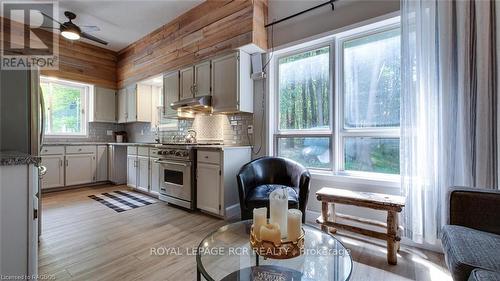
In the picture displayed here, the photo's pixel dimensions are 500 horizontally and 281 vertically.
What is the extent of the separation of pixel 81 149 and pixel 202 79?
2.99 meters

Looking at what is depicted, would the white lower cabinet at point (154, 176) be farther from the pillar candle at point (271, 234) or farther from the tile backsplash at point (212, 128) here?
the pillar candle at point (271, 234)

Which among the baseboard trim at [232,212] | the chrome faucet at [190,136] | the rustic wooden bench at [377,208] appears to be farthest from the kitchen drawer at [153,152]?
the rustic wooden bench at [377,208]

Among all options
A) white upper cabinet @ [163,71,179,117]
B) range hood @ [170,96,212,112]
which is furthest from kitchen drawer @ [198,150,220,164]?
white upper cabinet @ [163,71,179,117]

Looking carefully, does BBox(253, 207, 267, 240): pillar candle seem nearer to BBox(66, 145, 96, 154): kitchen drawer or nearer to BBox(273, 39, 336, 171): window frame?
BBox(273, 39, 336, 171): window frame

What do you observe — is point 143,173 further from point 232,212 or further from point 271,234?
point 271,234

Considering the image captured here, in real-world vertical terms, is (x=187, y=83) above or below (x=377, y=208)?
above

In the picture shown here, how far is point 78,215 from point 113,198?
840 mm

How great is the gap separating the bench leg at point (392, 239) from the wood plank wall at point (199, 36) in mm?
2441

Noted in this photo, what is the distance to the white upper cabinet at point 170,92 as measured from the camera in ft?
12.7

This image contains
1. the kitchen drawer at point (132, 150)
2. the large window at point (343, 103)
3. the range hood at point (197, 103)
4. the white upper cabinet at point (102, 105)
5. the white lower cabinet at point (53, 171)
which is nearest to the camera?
the large window at point (343, 103)

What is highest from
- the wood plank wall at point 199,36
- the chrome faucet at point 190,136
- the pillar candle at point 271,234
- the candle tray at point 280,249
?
the wood plank wall at point 199,36

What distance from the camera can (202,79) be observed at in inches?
136

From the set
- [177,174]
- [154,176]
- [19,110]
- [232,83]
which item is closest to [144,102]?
[154,176]

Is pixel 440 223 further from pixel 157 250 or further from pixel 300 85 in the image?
pixel 157 250
